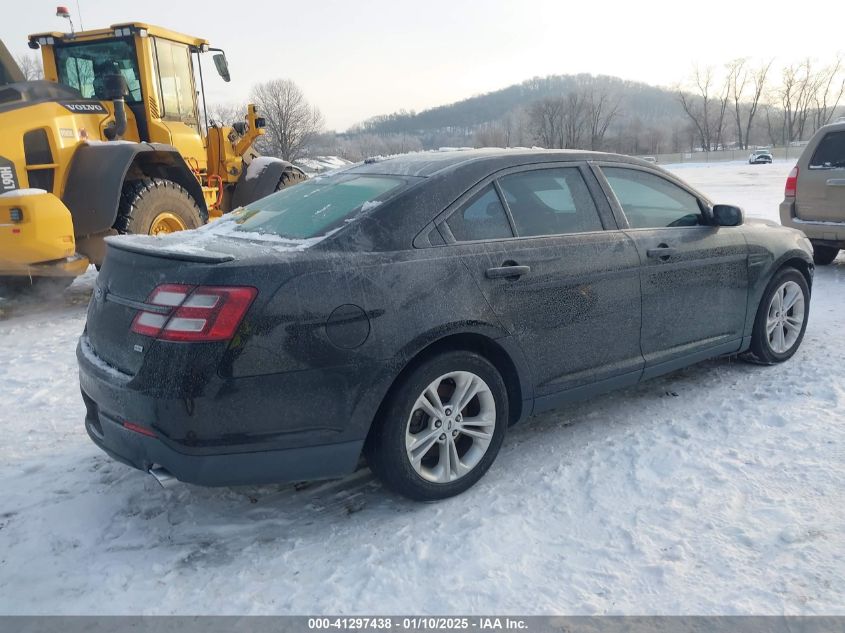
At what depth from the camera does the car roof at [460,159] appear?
3.42m

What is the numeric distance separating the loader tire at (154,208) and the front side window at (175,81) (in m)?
1.39

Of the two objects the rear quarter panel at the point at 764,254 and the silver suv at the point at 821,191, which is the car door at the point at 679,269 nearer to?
the rear quarter panel at the point at 764,254

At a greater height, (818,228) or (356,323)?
(356,323)

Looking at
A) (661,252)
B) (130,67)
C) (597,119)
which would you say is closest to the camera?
(661,252)

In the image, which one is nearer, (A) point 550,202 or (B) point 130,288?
(B) point 130,288

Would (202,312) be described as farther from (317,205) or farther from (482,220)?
(482,220)

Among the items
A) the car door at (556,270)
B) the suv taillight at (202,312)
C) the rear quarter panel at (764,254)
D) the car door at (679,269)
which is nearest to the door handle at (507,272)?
the car door at (556,270)

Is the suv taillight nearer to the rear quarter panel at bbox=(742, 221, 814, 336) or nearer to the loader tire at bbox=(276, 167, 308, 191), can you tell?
the rear quarter panel at bbox=(742, 221, 814, 336)

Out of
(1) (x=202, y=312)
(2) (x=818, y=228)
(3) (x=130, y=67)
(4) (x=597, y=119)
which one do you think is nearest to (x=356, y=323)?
(1) (x=202, y=312)

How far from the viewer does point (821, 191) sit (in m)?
8.00

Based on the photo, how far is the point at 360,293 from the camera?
2.79 meters

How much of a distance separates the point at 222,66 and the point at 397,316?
7.47m

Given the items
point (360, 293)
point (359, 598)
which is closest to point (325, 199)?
point (360, 293)

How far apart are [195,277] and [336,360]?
646 millimetres
